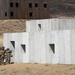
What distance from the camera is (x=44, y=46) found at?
1798 centimetres

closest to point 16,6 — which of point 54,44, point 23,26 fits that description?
point 23,26

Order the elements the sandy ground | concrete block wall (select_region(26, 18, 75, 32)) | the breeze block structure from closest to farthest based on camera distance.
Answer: the sandy ground, the breeze block structure, concrete block wall (select_region(26, 18, 75, 32))

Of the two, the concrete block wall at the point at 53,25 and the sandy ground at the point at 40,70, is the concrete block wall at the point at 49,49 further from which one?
the concrete block wall at the point at 53,25

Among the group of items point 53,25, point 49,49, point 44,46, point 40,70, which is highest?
point 53,25

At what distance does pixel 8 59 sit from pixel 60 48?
5126mm

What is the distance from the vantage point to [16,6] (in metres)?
57.1

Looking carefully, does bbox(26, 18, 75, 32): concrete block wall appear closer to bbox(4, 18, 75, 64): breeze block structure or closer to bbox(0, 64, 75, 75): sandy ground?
bbox(4, 18, 75, 64): breeze block structure

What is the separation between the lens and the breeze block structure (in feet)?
54.2

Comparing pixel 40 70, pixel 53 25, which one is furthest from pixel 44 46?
pixel 53 25

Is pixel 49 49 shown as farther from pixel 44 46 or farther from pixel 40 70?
pixel 40 70

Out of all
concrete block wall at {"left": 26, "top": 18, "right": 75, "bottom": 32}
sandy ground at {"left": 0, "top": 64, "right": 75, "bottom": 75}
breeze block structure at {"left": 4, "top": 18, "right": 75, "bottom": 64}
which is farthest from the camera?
concrete block wall at {"left": 26, "top": 18, "right": 75, "bottom": 32}

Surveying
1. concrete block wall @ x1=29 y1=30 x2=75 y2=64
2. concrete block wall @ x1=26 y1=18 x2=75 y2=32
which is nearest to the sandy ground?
concrete block wall @ x1=29 y1=30 x2=75 y2=64

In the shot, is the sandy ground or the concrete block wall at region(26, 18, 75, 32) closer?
the sandy ground

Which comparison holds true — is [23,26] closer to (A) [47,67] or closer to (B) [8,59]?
(B) [8,59]
